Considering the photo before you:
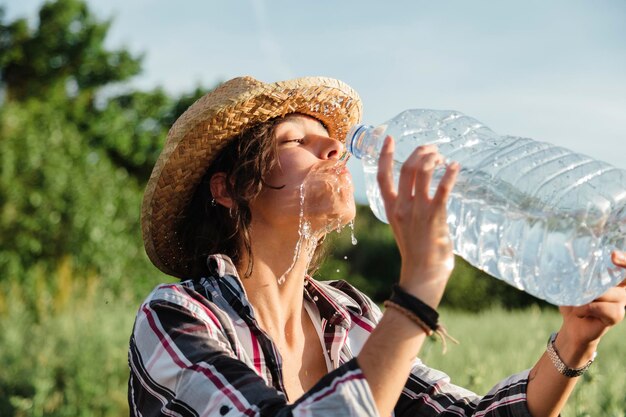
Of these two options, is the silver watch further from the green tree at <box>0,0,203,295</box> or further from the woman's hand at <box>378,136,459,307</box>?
the green tree at <box>0,0,203,295</box>

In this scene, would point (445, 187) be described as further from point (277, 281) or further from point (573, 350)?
point (277, 281)

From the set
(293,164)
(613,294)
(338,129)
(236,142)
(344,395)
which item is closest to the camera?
(344,395)

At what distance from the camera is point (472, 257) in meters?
2.63

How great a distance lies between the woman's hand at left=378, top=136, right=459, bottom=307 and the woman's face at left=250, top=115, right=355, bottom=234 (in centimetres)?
82

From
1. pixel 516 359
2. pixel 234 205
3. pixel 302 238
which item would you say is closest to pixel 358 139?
pixel 302 238

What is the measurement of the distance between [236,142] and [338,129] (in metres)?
0.43

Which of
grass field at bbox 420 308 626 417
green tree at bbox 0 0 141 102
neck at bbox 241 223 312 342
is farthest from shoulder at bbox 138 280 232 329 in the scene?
green tree at bbox 0 0 141 102

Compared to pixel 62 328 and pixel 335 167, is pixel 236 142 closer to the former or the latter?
pixel 335 167

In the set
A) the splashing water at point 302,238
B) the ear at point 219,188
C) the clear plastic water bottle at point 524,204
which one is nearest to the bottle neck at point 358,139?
the clear plastic water bottle at point 524,204

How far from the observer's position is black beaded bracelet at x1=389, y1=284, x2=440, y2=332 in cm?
181

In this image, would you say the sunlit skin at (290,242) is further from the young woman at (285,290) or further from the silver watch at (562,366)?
the silver watch at (562,366)

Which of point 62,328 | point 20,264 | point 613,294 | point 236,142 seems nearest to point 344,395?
point 613,294

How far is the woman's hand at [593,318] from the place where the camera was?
223 centimetres

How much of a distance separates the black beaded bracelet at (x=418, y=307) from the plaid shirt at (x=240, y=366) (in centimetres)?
18
